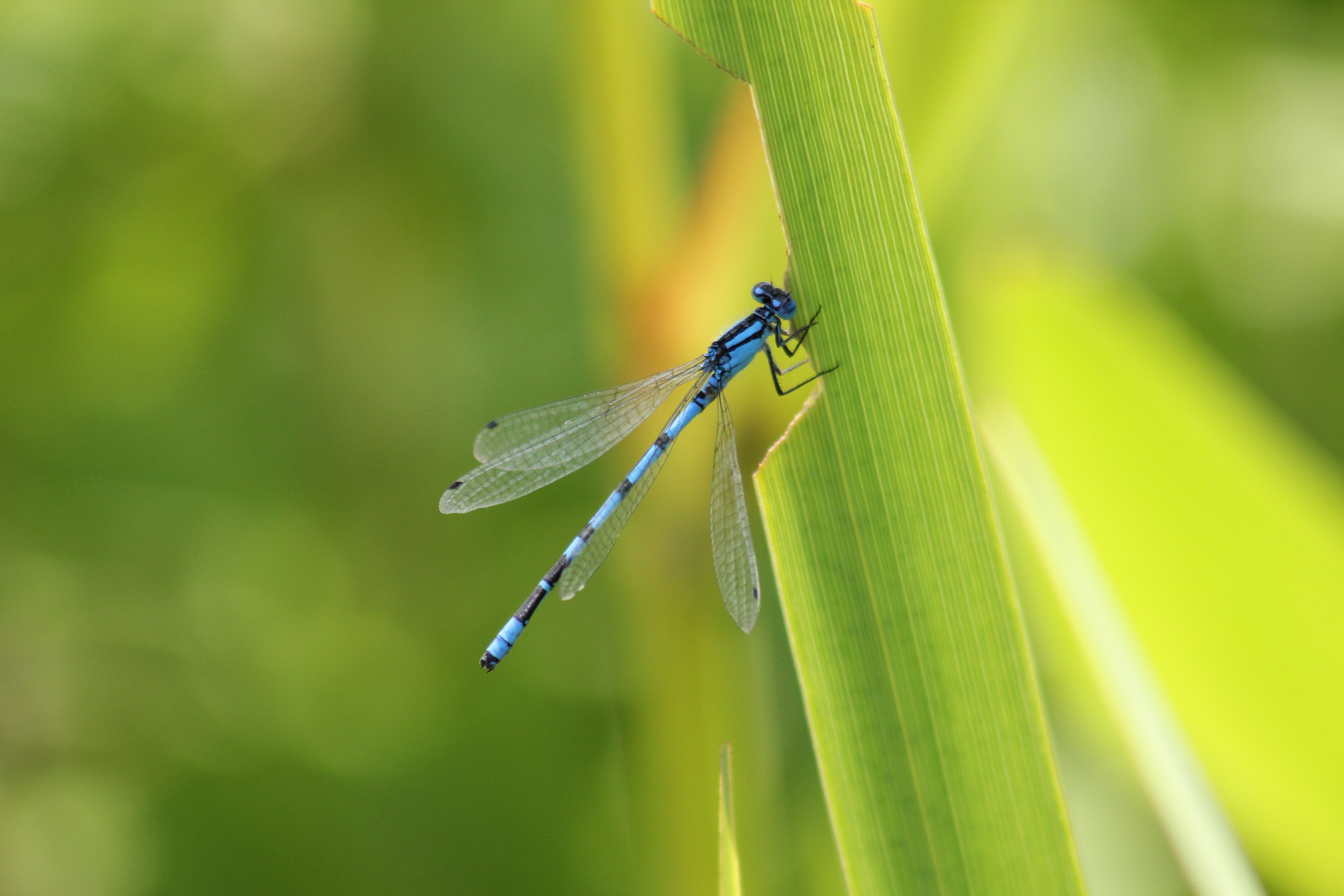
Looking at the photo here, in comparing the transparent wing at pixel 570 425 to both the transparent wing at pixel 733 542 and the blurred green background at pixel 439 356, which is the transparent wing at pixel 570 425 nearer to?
the blurred green background at pixel 439 356

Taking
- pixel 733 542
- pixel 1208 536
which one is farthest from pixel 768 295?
pixel 1208 536

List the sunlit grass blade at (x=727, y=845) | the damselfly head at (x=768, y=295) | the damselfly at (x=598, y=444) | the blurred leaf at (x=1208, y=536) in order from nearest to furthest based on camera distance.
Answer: the sunlit grass blade at (x=727, y=845)
the blurred leaf at (x=1208, y=536)
the damselfly head at (x=768, y=295)
the damselfly at (x=598, y=444)

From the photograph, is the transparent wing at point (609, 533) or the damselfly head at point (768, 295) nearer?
the damselfly head at point (768, 295)

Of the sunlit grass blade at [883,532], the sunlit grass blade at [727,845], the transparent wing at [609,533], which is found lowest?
the sunlit grass blade at [727,845]

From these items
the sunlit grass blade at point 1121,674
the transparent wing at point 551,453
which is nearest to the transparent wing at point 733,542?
the transparent wing at point 551,453

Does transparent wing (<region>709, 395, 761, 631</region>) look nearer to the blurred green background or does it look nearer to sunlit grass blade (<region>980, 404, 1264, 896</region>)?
the blurred green background

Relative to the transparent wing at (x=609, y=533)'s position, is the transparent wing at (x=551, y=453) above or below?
above

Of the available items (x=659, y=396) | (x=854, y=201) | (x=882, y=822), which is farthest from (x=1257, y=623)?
(x=659, y=396)

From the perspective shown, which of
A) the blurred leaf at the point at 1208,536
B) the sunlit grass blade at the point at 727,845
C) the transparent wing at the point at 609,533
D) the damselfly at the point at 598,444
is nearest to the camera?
the sunlit grass blade at the point at 727,845

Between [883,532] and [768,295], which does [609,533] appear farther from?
[883,532]
